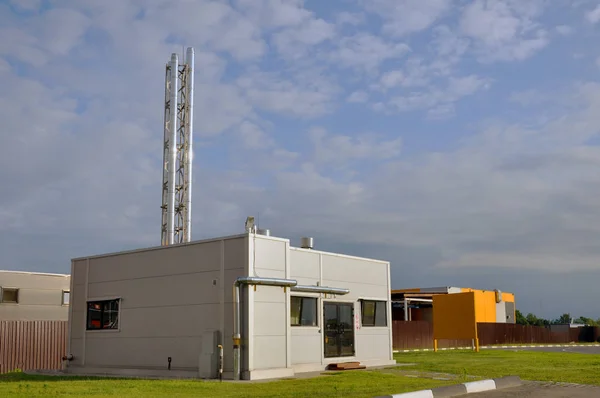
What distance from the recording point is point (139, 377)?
1977 cm

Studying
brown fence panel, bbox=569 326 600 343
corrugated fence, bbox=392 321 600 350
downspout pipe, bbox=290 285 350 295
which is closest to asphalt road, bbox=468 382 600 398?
downspout pipe, bbox=290 285 350 295

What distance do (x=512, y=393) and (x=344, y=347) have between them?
953 centimetres

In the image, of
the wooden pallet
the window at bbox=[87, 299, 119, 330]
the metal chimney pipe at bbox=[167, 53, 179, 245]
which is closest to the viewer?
the wooden pallet

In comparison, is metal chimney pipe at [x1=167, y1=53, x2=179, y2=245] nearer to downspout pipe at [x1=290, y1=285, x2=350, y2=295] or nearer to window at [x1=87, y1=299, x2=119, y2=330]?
window at [x1=87, y1=299, x2=119, y2=330]

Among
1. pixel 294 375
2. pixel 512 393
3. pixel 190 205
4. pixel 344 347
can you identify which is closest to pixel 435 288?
pixel 190 205

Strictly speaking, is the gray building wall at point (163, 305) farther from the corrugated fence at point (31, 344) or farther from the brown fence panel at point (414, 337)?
the brown fence panel at point (414, 337)

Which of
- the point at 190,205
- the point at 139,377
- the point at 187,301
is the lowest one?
the point at 139,377

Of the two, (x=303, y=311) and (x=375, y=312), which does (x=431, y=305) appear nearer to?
(x=375, y=312)

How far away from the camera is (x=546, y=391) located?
1451 centimetres

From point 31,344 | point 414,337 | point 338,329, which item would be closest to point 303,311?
point 338,329

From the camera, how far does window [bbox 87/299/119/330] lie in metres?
22.3

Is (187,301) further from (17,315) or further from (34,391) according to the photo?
(17,315)

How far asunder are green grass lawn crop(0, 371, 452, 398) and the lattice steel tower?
713 inches

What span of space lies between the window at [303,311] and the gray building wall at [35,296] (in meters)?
13.8
